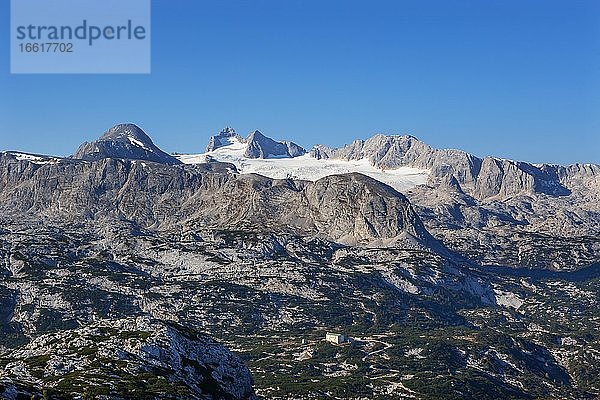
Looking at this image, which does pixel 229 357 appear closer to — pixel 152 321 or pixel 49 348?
pixel 152 321

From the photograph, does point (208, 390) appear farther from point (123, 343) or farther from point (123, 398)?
point (123, 398)

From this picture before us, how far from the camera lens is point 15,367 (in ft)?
425

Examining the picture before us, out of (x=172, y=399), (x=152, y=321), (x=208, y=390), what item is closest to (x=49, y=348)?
(x=152, y=321)

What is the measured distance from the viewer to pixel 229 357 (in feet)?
504

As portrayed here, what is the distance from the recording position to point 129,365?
133 meters

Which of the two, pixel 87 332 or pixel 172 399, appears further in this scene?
pixel 87 332

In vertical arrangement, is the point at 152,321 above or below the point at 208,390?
above

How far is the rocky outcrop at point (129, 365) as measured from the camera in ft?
379

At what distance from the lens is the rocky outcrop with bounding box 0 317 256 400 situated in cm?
11544

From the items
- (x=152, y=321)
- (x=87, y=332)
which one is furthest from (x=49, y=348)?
(x=152, y=321)

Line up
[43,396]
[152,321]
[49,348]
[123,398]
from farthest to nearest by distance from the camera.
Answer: [152,321] → [49,348] → [123,398] → [43,396]

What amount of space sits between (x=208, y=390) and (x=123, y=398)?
2997 centimetres

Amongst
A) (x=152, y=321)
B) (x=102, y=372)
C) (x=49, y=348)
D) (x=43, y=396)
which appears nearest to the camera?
(x=43, y=396)

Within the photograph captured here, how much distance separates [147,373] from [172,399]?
59.0ft
